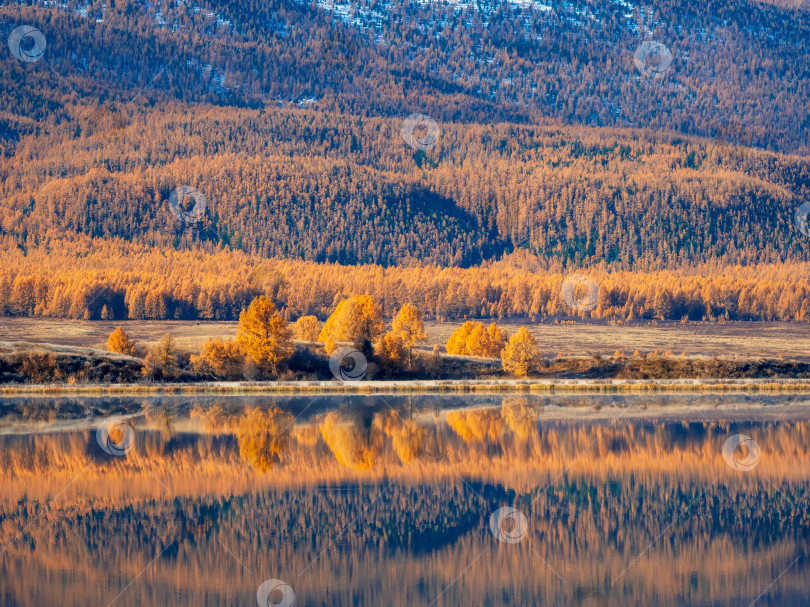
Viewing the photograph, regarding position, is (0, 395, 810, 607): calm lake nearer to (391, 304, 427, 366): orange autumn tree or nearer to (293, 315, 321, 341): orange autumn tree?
(391, 304, 427, 366): orange autumn tree

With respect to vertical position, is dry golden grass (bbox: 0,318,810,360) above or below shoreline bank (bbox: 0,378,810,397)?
below

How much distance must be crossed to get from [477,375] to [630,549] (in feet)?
203

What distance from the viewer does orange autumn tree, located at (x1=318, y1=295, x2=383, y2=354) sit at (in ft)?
307

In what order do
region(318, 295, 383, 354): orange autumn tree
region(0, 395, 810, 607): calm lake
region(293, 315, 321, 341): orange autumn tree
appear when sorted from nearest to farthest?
region(0, 395, 810, 607): calm lake < region(318, 295, 383, 354): orange autumn tree < region(293, 315, 321, 341): orange autumn tree

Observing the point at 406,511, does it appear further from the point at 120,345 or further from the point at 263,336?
the point at 120,345

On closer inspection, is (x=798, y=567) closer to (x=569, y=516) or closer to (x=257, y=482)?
(x=569, y=516)

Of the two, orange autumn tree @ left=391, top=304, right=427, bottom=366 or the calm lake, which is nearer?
the calm lake

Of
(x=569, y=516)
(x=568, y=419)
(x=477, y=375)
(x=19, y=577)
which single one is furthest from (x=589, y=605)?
(x=477, y=375)

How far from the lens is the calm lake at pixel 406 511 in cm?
2723

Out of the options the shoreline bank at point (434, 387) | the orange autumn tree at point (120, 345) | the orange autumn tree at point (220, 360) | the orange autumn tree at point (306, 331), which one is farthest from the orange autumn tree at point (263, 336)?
the orange autumn tree at point (306, 331)

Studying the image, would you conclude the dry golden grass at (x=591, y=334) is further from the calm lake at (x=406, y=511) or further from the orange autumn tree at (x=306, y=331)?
the calm lake at (x=406, y=511)

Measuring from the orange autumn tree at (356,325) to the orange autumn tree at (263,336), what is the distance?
594 centimetres

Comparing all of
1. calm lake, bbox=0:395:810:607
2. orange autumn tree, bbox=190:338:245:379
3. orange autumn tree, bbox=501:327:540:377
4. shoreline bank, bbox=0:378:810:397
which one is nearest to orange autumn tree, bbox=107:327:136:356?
orange autumn tree, bbox=190:338:245:379

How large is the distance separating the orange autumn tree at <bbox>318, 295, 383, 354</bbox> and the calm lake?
32.5m
